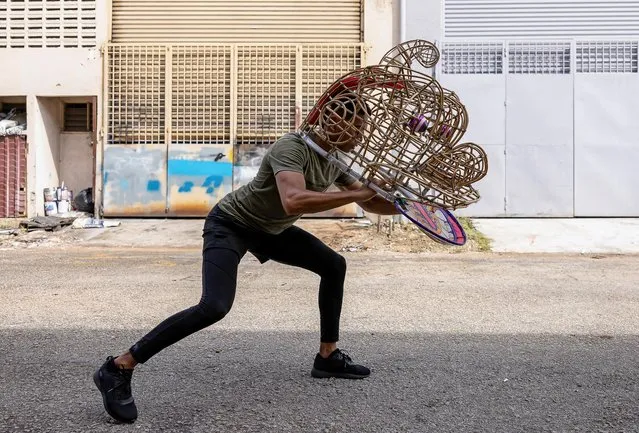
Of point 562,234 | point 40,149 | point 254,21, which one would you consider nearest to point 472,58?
point 562,234

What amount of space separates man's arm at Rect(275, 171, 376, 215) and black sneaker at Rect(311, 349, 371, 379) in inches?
42.5

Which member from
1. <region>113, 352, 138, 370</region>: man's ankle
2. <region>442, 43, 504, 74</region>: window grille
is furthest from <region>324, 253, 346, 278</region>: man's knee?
<region>442, 43, 504, 74</region>: window grille

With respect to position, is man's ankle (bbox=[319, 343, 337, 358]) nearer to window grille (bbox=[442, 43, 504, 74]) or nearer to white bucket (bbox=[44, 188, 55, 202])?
window grille (bbox=[442, 43, 504, 74])

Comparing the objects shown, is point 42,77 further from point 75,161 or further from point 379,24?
point 379,24

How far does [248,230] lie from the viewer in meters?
3.45

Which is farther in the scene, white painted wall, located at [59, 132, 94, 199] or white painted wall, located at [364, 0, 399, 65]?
white painted wall, located at [59, 132, 94, 199]

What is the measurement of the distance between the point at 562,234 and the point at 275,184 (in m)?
9.17

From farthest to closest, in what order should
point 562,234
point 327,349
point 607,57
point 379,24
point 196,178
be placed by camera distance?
point 379,24 < point 196,178 < point 607,57 < point 562,234 < point 327,349

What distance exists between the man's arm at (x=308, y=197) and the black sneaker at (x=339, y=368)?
1080 mm

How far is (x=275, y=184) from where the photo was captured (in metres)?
3.33

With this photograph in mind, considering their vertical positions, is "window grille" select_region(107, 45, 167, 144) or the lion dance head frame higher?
"window grille" select_region(107, 45, 167, 144)

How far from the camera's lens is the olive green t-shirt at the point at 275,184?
3.19 m

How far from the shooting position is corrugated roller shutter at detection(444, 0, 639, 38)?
1274 cm

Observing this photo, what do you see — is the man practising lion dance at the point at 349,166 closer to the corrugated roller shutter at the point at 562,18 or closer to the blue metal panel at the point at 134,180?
the blue metal panel at the point at 134,180
